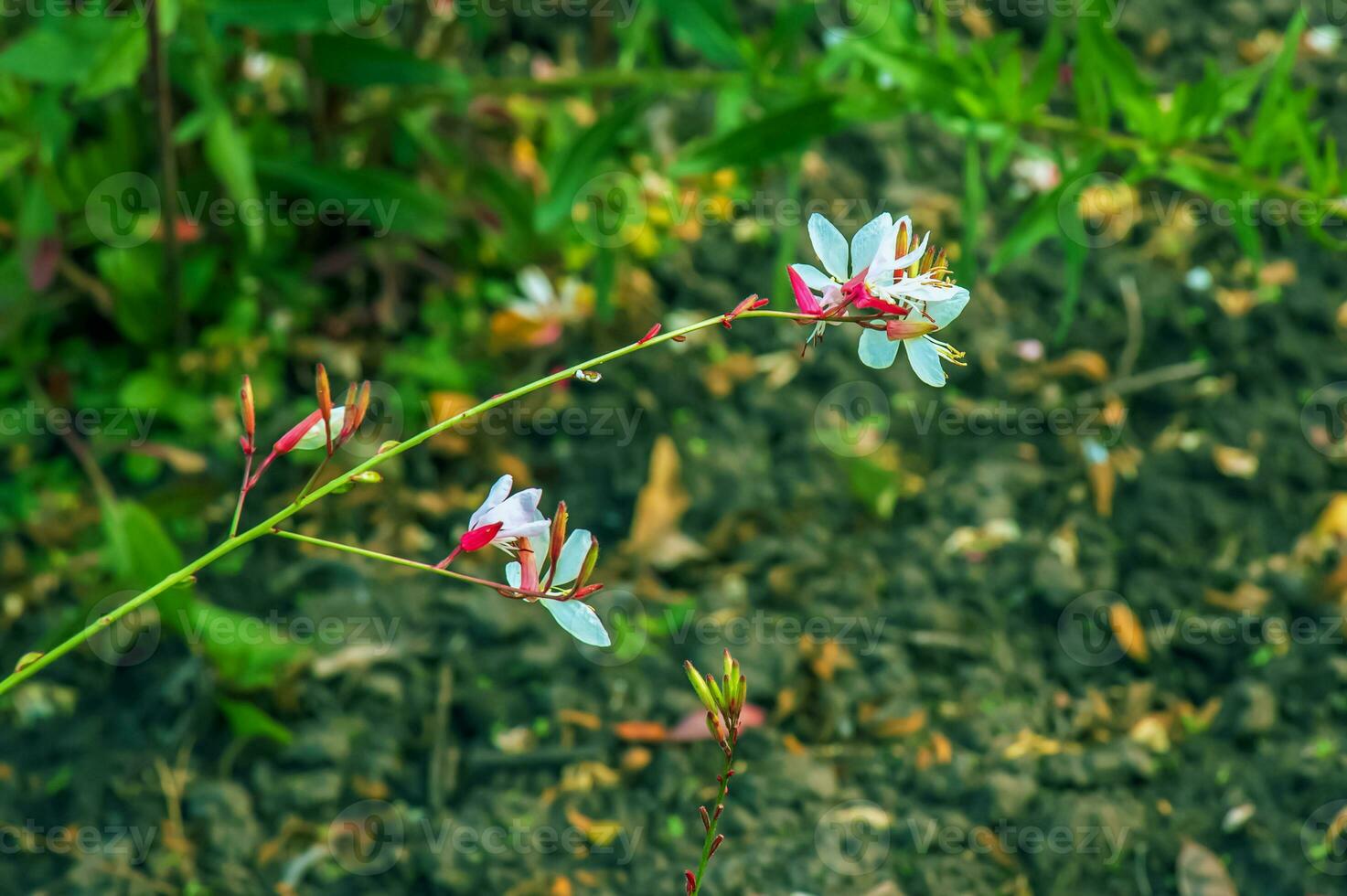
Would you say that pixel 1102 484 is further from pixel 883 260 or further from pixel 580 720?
pixel 883 260

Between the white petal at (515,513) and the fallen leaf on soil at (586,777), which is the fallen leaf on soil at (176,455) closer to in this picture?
the fallen leaf on soil at (586,777)

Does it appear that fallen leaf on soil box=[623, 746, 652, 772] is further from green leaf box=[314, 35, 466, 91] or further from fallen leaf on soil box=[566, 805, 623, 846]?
green leaf box=[314, 35, 466, 91]

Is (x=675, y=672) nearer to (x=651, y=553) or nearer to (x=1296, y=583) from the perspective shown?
(x=651, y=553)

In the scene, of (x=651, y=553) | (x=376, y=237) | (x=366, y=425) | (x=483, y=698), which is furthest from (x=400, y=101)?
(x=483, y=698)

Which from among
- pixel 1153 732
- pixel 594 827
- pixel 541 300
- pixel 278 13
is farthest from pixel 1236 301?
pixel 278 13

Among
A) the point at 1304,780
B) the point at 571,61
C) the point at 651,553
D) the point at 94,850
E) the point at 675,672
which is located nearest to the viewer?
the point at 94,850

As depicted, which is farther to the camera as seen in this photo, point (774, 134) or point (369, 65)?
point (369, 65)
